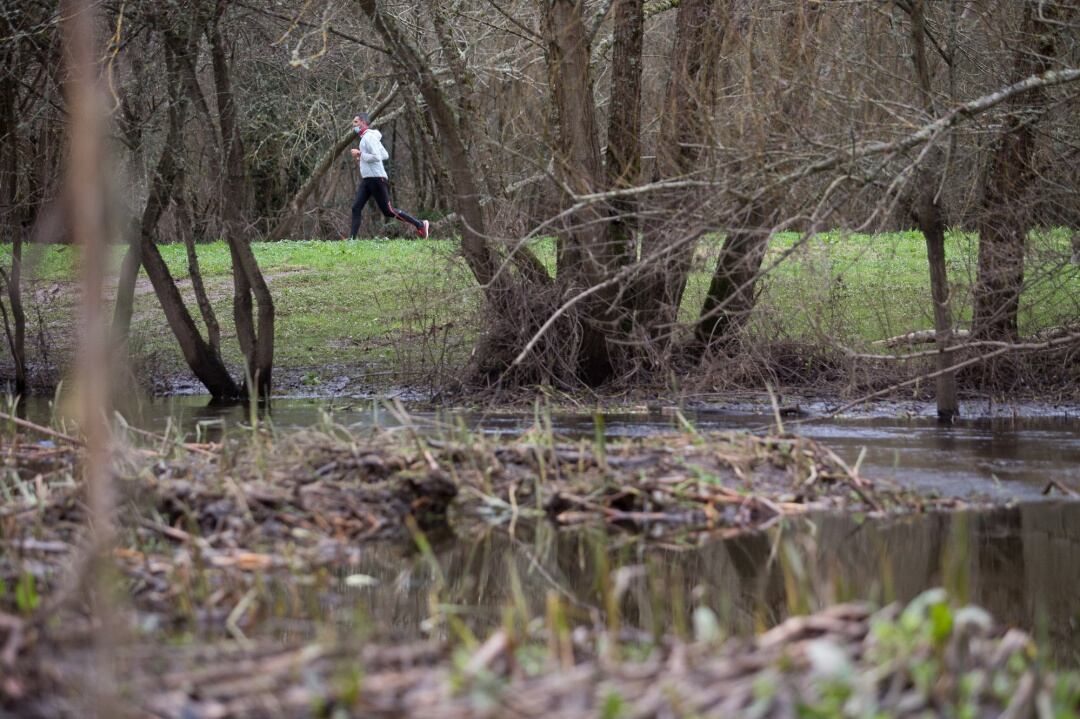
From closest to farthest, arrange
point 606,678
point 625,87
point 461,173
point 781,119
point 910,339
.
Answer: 1. point 606,678
2. point 781,119
3. point 625,87
4. point 461,173
5. point 910,339

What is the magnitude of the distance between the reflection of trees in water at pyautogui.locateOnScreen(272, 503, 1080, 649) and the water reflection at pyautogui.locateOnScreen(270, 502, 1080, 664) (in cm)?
1

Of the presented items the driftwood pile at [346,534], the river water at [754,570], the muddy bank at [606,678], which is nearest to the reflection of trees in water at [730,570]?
the river water at [754,570]

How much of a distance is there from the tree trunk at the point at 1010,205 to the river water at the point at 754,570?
2.90 meters

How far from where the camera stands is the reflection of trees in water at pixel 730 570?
563cm

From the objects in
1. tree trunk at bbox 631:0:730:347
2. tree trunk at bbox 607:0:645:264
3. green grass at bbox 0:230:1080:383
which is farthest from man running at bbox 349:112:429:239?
tree trunk at bbox 631:0:730:347

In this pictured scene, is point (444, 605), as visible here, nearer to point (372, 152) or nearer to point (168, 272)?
point (168, 272)

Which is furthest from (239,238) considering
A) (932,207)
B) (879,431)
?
(932,207)

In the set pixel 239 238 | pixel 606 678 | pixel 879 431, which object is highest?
pixel 239 238

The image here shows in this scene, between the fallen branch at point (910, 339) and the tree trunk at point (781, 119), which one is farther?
the fallen branch at point (910, 339)

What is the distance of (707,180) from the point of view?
32.8ft

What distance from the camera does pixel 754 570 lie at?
21.4 ft

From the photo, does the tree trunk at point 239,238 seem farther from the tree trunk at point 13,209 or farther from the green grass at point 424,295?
the tree trunk at point 13,209

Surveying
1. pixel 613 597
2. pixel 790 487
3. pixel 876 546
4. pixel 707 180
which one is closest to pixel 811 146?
pixel 707 180

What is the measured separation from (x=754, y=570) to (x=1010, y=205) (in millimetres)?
6974
